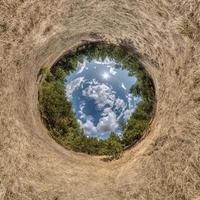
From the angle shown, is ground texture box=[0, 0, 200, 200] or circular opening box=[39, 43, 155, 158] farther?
circular opening box=[39, 43, 155, 158]

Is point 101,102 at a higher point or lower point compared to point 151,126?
higher

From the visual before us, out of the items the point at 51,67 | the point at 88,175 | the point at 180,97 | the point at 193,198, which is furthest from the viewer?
the point at 51,67

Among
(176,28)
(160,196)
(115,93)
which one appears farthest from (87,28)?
(160,196)

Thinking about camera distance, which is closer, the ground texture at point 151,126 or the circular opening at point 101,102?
the ground texture at point 151,126

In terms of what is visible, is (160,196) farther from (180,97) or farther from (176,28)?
(176,28)
